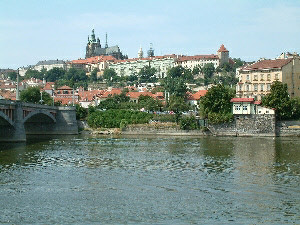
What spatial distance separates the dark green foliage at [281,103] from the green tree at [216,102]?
16.7 feet

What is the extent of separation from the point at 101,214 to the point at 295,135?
1880 inches

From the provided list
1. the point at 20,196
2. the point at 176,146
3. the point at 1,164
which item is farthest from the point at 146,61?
the point at 20,196

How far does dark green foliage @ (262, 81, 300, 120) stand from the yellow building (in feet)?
29.1

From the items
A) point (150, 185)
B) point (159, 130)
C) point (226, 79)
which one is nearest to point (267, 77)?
point (159, 130)

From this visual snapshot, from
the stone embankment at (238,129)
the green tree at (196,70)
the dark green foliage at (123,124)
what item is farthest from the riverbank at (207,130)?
the green tree at (196,70)

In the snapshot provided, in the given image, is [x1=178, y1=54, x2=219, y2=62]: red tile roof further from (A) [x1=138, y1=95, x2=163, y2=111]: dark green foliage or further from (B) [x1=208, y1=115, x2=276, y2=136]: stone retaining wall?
(B) [x1=208, y1=115, x2=276, y2=136]: stone retaining wall

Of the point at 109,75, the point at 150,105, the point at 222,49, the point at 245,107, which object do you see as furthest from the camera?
the point at 109,75

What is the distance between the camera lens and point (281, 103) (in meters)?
72.9

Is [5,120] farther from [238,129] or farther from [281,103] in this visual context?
[281,103]

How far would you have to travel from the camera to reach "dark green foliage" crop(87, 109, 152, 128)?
262 feet

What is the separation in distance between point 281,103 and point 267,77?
1149cm

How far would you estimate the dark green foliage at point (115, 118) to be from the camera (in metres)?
80.0

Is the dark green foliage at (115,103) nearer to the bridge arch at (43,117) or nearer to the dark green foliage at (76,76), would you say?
the bridge arch at (43,117)

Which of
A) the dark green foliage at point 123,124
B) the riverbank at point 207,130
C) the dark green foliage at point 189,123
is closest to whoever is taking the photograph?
the riverbank at point 207,130
